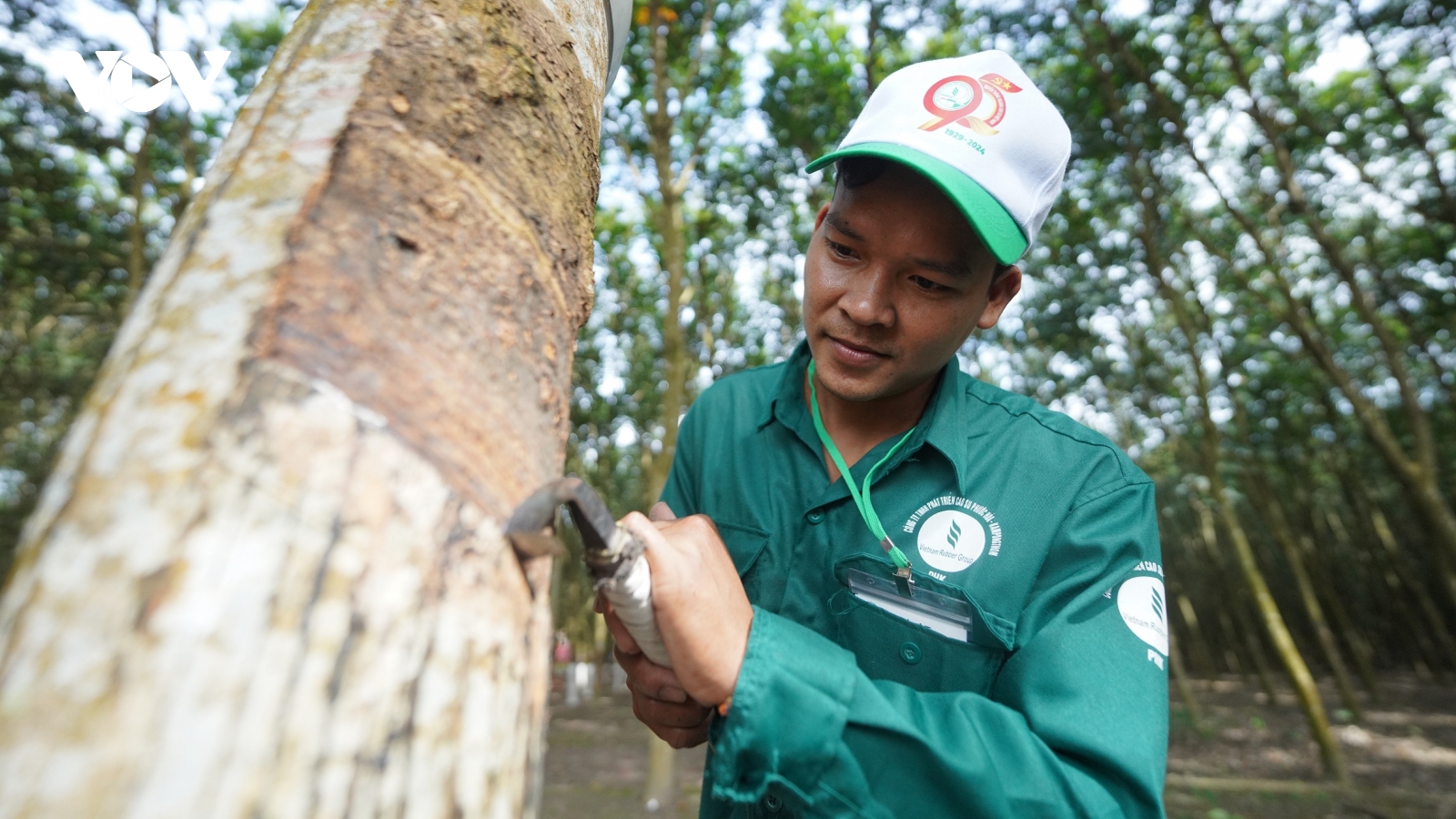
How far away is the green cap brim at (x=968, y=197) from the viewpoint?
57.2 inches

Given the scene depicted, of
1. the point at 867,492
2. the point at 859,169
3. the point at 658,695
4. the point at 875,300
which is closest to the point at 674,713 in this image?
the point at 658,695

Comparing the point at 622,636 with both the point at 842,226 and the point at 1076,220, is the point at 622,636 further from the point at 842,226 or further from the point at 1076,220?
the point at 1076,220

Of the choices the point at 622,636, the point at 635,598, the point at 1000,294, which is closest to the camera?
the point at 635,598

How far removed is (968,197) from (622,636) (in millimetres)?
1034

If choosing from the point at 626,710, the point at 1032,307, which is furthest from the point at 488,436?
the point at 626,710

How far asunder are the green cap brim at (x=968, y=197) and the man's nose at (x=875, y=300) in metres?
0.20

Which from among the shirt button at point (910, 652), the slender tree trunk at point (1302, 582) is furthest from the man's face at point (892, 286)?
the slender tree trunk at point (1302, 582)

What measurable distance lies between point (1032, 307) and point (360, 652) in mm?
12813

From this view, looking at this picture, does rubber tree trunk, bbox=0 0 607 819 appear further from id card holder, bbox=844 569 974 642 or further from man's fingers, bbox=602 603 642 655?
id card holder, bbox=844 569 974 642

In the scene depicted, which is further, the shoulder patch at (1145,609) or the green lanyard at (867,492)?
the green lanyard at (867,492)

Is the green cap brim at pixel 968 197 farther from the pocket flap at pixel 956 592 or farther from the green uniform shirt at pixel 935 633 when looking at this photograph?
the pocket flap at pixel 956 592

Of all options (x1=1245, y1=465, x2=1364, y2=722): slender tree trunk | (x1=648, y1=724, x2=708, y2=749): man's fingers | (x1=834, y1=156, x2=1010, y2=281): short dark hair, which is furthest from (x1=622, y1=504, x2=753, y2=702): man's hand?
(x1=1245, y1=465, x2=1364, y2=722): slender tree trunk

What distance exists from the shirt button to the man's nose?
666 mm

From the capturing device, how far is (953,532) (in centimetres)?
157
